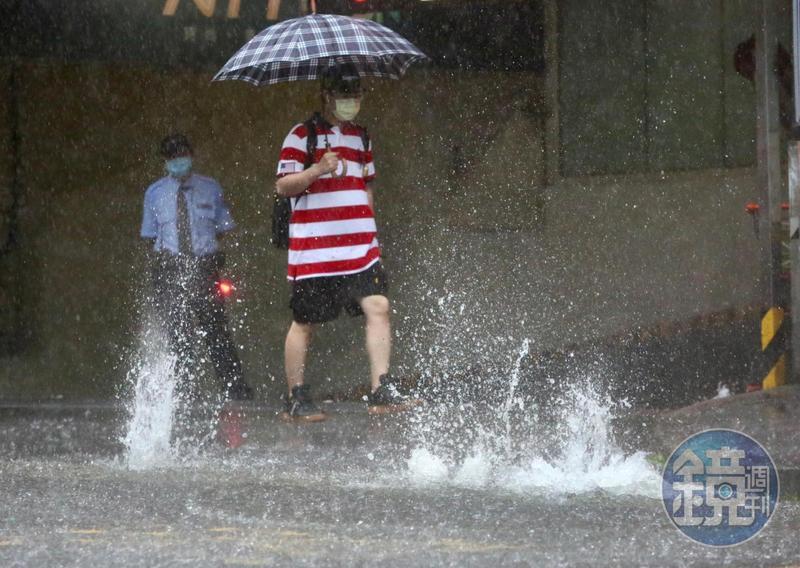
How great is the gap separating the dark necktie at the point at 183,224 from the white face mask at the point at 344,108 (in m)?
1.77

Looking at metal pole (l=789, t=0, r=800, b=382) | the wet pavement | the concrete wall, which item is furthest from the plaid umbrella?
the concrete wall

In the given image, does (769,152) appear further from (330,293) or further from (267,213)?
(267,213)

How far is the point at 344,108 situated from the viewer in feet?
25.1

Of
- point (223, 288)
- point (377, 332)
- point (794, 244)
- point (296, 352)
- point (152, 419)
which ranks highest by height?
point (794, 244)

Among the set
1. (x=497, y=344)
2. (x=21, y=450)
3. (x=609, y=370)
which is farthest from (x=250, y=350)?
(x=21, y=450)

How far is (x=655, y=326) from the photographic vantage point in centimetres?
1266

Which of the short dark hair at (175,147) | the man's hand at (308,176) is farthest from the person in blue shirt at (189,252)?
the man's hand at (308,176)

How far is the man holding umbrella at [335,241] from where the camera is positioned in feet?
25.1

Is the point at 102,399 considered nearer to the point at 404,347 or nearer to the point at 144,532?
the point at 404,347

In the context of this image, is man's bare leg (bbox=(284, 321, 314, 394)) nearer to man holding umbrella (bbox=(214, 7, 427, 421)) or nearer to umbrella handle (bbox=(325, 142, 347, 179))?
man holding umbrella (bbox=(214, 7, 427, 421))

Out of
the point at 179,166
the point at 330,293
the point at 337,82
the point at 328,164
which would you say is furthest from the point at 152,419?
the point at 337,82

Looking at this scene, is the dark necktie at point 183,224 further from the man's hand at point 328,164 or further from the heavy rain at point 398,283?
A: the man's hand at point 328,164

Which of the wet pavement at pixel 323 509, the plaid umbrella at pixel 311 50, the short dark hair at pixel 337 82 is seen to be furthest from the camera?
the plaid umbrella at pixel 311 50

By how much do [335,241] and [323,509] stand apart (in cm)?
203
